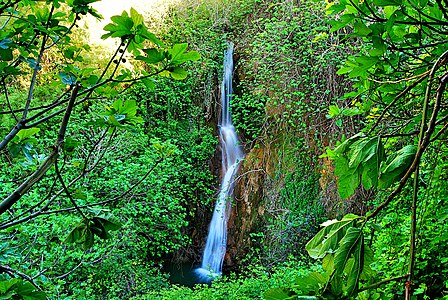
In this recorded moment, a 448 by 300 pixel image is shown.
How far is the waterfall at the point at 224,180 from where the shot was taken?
645cm

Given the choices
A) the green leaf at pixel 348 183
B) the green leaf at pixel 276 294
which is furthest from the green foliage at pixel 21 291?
the green leaf at pixel 348 183

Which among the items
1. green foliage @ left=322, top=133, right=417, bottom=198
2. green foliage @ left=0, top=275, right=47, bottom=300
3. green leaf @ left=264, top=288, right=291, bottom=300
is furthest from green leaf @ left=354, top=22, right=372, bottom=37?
green foliage @ left=0, top=275, right=47, bottom=300

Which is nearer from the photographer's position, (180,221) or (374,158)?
(374,158)

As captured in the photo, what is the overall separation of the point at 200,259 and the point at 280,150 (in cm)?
267

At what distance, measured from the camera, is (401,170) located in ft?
1.57

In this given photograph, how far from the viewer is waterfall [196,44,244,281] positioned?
645cm

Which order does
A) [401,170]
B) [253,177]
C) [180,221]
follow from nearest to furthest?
[401,170], [180,221], [253,177]

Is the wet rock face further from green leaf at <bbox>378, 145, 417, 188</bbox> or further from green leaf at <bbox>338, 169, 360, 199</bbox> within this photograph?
green leaf at <bbox>378, 145, 417, 188</bbox>

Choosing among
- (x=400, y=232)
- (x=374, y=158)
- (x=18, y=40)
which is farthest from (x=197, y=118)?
(x=374, y=158)

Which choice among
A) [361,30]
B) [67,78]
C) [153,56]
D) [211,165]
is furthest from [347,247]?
[211,165]

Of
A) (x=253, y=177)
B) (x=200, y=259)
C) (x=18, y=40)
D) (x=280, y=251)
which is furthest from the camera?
(x=200, y=259)

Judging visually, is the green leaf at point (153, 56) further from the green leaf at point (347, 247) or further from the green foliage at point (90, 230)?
the green leaf at point (347, 247)

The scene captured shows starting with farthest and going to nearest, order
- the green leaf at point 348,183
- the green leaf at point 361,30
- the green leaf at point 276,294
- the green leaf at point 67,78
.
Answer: the green leaf at point 67,78
the green leaf at point 361,30
the green leaf at point 348,183
the green leaf at point 276,294

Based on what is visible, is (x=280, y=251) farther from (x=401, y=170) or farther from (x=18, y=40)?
(x=401, y=170)
